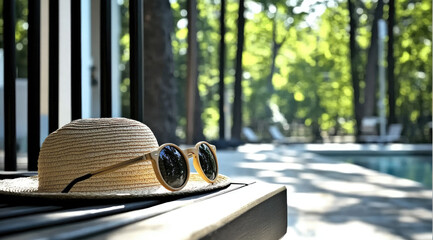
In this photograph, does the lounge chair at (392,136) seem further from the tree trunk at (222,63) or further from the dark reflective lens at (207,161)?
the dark reflective lens at (207,161)

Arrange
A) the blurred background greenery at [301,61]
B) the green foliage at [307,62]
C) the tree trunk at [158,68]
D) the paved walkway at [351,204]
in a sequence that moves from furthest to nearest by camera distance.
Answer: the green foliage at [307,62], the blurred background greenery at [301,61], the tree trunk at [158,68], the paved walkway at [351,204]

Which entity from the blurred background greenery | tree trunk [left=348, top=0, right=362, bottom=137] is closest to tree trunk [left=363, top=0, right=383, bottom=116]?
tree trunk [left=348, top=0, right=362, bottom=137]

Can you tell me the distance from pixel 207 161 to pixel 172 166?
7.8 inches

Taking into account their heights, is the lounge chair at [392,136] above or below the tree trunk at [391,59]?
below

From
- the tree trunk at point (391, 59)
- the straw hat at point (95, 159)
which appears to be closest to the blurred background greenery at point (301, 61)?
the tree trunk at point (391, 59)

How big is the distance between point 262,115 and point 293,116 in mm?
1942

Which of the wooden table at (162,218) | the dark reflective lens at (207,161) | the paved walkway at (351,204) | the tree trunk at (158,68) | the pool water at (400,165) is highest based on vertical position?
the tree trunk at (158,68)

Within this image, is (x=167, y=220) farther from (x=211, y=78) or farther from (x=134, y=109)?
(x=211, y=78)

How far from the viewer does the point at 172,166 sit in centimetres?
112

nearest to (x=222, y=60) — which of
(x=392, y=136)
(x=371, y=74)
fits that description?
(x=392, y=136)

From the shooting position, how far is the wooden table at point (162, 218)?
Answer: 691mm

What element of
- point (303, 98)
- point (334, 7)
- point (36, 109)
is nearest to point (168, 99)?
point (36, 109)

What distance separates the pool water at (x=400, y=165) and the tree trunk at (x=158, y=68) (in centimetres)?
401

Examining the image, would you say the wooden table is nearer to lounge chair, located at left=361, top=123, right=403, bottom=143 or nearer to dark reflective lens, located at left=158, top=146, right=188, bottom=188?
dark reflective lens, located at left=158, top=146, right=188, bottom=188
